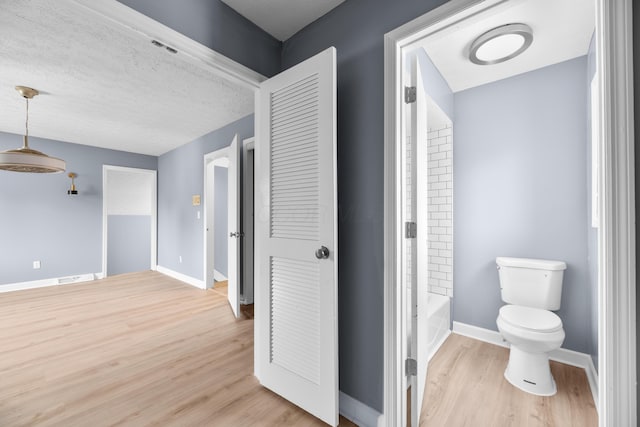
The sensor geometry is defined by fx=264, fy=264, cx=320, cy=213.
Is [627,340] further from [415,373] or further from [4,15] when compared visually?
[4,15]

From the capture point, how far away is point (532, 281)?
83.5 inches

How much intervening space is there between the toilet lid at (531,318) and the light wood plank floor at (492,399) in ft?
1.45

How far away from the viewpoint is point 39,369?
2.04 meters

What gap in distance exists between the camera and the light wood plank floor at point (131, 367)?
1.57 m

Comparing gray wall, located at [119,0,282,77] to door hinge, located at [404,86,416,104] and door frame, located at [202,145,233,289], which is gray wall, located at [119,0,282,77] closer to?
door hinge, located at [404,86,416,104]

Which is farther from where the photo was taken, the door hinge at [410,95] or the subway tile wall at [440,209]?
the subway tile wall at [440,209]

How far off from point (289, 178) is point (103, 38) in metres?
1.84

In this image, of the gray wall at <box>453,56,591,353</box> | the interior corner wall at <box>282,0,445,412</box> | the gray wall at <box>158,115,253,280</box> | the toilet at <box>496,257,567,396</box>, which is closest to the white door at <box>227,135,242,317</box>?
the gray wall at <box>158,115,253,280</box>

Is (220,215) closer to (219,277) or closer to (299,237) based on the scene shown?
(219,277)

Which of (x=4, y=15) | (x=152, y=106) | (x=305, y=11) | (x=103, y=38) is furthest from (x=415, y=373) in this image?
(x=152, y=106)

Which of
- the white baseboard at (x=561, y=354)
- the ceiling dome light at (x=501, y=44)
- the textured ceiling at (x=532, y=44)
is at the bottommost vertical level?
the white baseboard at (x=561, y=354)

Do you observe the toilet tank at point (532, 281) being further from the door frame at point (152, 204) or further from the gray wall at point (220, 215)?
the door frame at point (152, 204)

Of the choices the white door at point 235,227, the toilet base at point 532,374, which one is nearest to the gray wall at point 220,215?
the white door at point 235,227

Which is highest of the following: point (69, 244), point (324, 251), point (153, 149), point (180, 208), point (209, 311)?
point (153, 149)
